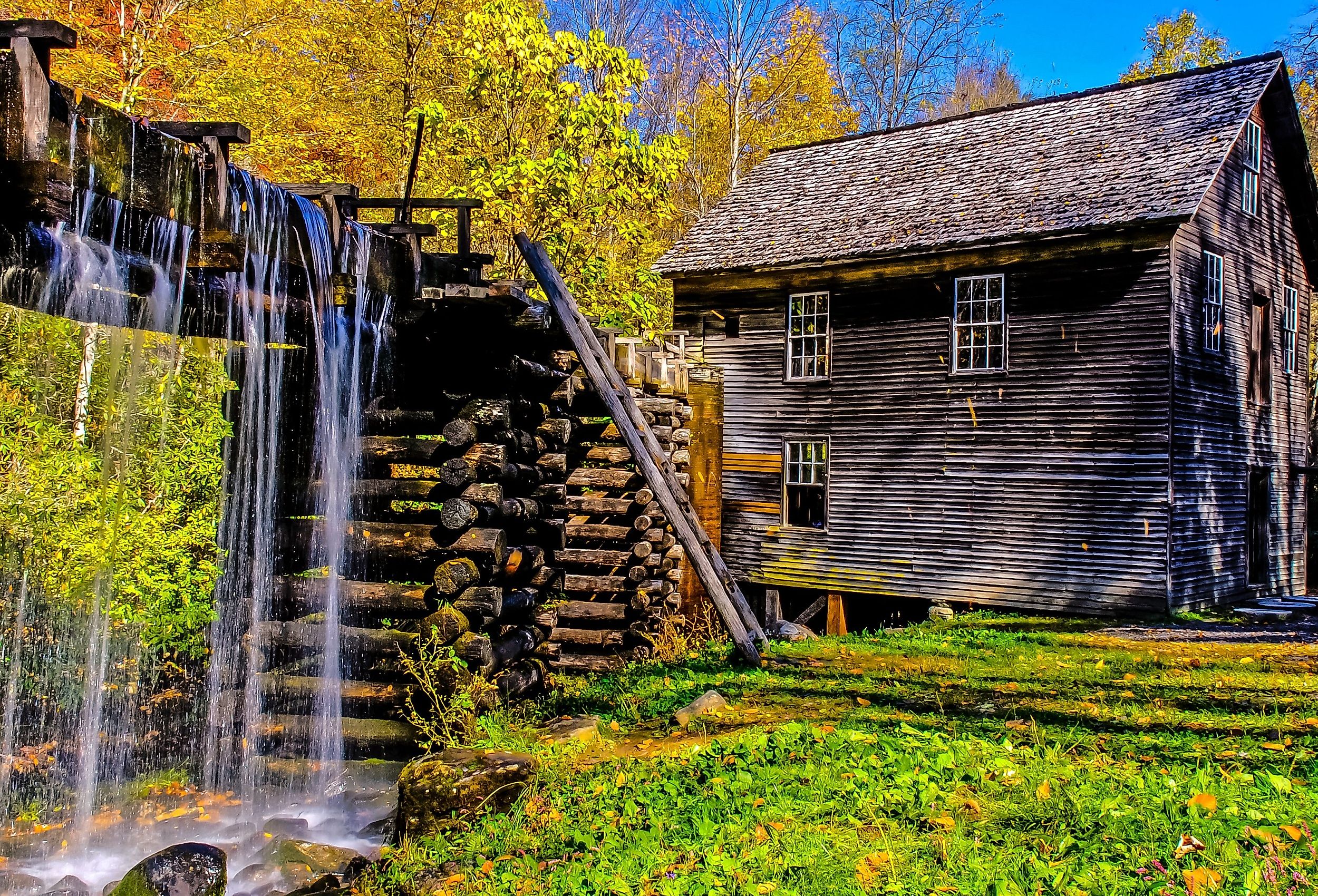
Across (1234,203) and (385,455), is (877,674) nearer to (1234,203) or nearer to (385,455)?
(385,455)

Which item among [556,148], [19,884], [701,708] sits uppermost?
[556,148]

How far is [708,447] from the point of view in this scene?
19.2 m

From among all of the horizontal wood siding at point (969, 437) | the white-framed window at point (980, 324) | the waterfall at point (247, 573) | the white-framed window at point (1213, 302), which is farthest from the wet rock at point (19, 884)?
the white-framed window at point (1213, 302)

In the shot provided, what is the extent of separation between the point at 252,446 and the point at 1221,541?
52.8 ft

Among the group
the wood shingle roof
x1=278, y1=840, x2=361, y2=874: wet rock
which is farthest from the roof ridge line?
x1=278, y1=840, x2=361, y2=874: wet rock

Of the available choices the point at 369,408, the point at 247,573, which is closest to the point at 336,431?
the point at 369,408

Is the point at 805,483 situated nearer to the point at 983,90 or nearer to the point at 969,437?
the point at 969,437

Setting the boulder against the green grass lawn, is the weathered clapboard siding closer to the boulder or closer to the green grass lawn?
the boulder

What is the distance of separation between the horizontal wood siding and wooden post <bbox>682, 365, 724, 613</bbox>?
0.99ft

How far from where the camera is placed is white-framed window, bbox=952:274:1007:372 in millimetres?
17625

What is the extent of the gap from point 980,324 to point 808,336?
11.3 ft

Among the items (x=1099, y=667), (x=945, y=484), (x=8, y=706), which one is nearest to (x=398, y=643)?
(x=8, y=706)

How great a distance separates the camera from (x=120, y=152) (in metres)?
5.80

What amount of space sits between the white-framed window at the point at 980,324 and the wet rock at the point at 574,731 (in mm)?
12218
